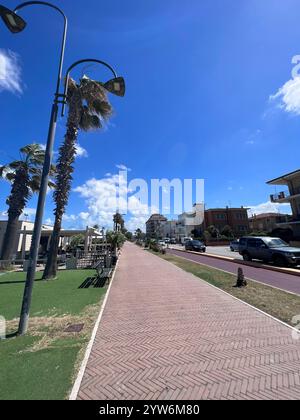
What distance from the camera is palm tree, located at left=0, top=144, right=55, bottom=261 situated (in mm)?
16594

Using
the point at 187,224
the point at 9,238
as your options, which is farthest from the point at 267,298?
the point at 187,224

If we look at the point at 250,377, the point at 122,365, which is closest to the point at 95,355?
the point at 122,365

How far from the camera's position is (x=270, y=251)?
1532 cm

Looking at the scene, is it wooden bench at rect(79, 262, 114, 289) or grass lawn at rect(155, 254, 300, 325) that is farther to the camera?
wooden bench at rect(79, 262, 114, 289)

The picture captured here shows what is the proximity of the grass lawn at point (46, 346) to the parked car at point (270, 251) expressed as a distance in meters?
11.6

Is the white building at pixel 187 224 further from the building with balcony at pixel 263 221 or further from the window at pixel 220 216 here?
the building with balcony at pixel 263 221

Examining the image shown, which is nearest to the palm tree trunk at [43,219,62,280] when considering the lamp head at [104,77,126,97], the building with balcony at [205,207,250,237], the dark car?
the lamp head at [104,77,126,97]

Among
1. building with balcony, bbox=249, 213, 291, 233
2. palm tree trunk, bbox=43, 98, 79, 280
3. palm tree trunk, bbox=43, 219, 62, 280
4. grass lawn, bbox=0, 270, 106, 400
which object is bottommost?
grass lawn, bbox=0, 270, 106, 400

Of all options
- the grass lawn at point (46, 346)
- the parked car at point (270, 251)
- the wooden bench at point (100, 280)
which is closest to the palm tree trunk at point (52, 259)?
the wooden bench at point (100, 280)

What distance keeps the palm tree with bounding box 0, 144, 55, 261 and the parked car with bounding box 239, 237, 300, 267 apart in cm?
1585

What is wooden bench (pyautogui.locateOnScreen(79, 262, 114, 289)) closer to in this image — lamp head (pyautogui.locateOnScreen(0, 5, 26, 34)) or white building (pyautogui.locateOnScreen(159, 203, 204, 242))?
lamp head (pyautogui.locateOnScreen(0, 5, 26, 34))

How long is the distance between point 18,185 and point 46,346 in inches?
598

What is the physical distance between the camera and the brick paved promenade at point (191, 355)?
10.2 ft
